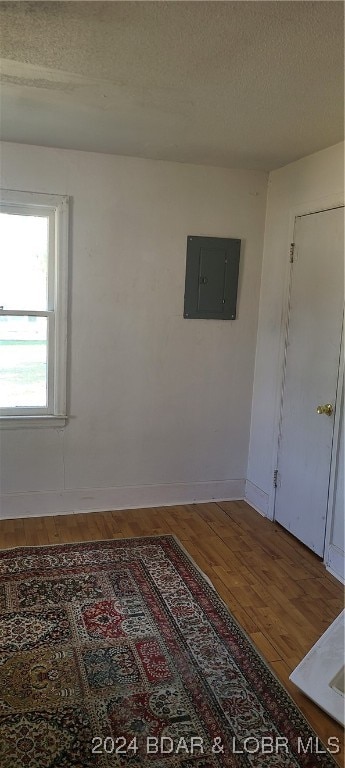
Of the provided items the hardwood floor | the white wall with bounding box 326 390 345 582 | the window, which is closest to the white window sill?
the window

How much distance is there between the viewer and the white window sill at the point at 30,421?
356 cm

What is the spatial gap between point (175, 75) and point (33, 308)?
5.99 ft

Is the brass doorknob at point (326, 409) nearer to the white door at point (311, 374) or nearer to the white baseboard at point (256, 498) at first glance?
the white door at point (311, 374)

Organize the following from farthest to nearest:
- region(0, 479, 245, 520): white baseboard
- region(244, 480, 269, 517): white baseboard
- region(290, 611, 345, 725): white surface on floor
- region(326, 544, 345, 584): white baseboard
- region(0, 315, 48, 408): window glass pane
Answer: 1. region(244, 480, 269, 517): white baseboard
2. region(0, 479, 245, 520): white baseboard
3. region(0, 315, 48, 408): window glass pane
4. region(326, 544, 345, 584): white baseboard
5. region(290, 611, 345, 725): white surface on floor

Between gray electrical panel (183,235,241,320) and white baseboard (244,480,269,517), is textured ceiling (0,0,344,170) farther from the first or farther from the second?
white baseboard (244,480,269,517)

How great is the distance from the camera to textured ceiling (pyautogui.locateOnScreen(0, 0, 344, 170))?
5.75ft

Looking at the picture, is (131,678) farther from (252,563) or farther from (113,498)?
(113,498)

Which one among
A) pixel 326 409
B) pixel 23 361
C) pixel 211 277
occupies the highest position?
pixel 211 277

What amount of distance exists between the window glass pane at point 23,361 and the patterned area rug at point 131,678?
3.53ft

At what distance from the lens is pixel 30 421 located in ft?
11.9

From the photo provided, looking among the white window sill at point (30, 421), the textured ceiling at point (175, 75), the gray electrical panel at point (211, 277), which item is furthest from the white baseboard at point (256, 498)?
the textured ceiling at point (175, 75)

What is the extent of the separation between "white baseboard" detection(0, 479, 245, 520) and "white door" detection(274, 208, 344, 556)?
0.59 m

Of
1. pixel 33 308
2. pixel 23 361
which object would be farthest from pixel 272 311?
pixel 23 361

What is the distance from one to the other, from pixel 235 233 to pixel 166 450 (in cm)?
165
